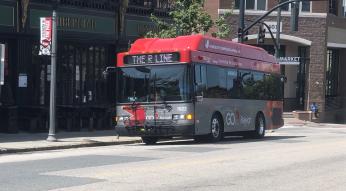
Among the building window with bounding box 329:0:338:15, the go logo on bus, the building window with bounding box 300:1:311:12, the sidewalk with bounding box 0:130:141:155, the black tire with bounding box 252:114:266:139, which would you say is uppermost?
the building window with bounding box 329:0:338:15

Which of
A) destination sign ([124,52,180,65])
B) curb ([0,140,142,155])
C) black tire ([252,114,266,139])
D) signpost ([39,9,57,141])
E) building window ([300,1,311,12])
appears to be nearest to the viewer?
curb ([0,140,142,155])

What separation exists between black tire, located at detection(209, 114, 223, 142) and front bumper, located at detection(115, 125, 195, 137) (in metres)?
1.55

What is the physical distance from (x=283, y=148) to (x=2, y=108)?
34.0 ft

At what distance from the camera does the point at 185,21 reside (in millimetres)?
28531

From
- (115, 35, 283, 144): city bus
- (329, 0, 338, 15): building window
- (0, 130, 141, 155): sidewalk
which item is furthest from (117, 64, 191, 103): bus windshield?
(329, 0, 338, 15): building window

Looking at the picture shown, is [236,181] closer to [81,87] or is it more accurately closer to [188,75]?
[188,75]

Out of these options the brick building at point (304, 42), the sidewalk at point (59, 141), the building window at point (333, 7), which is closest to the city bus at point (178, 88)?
the sidewalk at point (59, 141)

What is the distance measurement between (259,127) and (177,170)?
12640 millimetres

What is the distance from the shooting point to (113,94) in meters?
28.6

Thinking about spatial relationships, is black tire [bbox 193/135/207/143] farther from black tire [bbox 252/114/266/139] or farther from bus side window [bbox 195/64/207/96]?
black tire [bbox 252/114/266/139]

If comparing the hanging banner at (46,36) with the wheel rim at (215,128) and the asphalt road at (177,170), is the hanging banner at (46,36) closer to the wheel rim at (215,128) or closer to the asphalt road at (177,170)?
the asphalt road at (177,170)

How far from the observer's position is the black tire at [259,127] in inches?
969

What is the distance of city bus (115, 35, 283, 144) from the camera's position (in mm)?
19672

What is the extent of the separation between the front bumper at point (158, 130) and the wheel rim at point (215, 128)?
1.63 m
